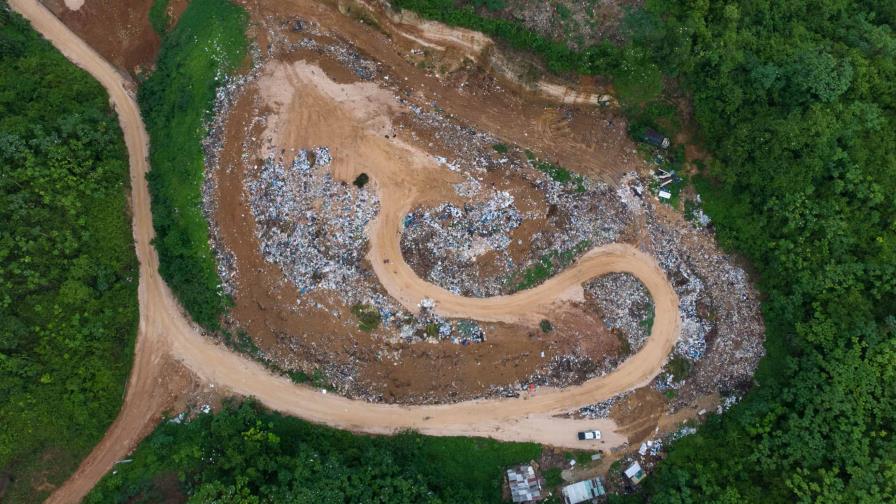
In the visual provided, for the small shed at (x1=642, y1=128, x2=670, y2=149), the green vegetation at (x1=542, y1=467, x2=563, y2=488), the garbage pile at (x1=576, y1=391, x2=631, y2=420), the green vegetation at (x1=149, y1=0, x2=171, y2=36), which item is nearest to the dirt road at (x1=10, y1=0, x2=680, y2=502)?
the garbage pile at (x1=576, y1=391, x2=631, y2=420)

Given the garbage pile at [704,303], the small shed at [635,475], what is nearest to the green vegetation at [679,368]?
the garbage pile at [704,303]

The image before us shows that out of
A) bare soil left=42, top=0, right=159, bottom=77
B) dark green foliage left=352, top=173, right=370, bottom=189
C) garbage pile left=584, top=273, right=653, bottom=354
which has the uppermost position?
bare soil left=42, top=0, right=159, bottom=77

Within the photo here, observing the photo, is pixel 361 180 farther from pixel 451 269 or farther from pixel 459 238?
pixel 451 269

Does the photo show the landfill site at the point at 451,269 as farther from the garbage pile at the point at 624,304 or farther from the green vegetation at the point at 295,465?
the green vegetation at the point at 295,465

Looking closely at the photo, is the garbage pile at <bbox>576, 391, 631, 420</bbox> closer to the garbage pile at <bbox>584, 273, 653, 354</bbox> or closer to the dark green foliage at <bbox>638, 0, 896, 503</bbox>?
the garbage pile at <bbox>584, 273, 653, 354</bbox>

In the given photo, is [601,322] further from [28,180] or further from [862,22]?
[28,180]

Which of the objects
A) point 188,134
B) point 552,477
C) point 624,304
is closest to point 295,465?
point 552,477

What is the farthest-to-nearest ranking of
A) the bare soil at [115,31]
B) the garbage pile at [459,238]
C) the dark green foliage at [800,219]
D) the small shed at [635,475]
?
1. the bare soil at [115,31]
2. the garbage pile at [459,238]
3. the small shed at [635,475]
4. the dark green foliage at [800,219]
